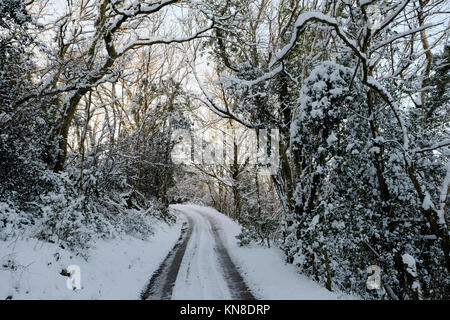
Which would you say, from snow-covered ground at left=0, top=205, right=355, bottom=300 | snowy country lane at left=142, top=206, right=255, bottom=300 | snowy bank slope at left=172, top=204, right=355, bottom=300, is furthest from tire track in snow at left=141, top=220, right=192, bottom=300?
snowy bank slope at left=172, top=204, right=355, bottom=300

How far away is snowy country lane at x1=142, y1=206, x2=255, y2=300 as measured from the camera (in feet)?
21.0

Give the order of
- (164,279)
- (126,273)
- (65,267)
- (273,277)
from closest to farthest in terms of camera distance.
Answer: (65,267), (273,277), (164,279), (126,273)

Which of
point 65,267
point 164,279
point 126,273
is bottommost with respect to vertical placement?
point 164,279

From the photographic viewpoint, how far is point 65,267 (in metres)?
6.32

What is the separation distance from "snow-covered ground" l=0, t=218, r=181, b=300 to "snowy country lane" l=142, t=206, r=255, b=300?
1.49ft

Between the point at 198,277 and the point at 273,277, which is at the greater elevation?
the point at 273,277

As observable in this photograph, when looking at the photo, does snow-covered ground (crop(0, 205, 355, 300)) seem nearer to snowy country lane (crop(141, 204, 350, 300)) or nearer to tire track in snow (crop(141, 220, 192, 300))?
snowy country lane (crop(141, 204, 350, 300))

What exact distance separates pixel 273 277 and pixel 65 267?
216 inches

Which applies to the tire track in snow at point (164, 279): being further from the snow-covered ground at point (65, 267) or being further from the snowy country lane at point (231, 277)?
the snow-covered ground at point (65, 267)

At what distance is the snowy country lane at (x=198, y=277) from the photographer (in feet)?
21.0

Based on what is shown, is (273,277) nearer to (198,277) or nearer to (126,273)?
(198,277)

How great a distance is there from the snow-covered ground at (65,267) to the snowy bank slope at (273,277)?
309 cm

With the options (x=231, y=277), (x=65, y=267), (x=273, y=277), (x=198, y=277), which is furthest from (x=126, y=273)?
(x=273, y=277)
